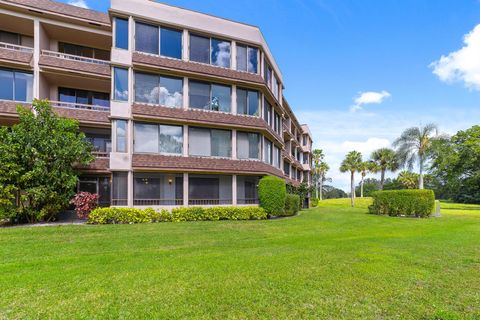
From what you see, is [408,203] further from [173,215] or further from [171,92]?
[171,92]

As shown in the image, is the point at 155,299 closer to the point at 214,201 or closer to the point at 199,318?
the point at 199,318

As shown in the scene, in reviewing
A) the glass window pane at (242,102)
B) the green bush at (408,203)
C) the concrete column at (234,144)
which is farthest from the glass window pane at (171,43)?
the green bush at (408,203)

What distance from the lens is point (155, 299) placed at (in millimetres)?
4996

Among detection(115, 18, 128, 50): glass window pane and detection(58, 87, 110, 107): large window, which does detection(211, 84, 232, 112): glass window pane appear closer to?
detection(115, 18, 128, 50): glass window pane

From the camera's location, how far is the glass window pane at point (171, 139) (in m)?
20.0

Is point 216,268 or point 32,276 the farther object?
point 216,268

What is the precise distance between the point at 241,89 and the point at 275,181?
7.89 meters

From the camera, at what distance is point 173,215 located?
18.8 m

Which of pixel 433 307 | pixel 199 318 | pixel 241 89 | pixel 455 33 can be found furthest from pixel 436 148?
pixel 199 318

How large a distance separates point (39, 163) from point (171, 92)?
9463mm

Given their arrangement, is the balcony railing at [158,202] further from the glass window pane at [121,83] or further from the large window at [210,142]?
the glass window pane at [121,83]

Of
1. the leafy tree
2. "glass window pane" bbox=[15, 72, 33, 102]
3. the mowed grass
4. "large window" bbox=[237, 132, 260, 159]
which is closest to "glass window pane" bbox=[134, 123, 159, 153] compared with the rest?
the leafy tree

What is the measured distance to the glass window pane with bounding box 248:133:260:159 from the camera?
22.5m

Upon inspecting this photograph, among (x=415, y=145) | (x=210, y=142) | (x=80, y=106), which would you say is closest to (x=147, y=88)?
(x=210, y=142)
